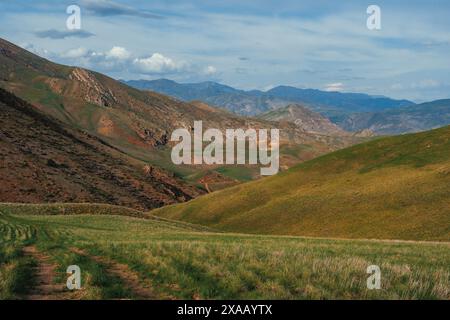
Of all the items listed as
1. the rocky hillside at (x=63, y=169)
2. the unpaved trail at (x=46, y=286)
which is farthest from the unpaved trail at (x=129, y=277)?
the rocky hillside at (x=63, y=169)

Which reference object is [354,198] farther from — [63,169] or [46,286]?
[63,169]

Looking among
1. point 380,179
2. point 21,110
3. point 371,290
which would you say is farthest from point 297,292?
point 21,110

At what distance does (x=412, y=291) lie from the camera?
12.2 m

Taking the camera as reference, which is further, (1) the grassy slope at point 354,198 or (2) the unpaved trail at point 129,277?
(1) the grassy slope at point 354,198

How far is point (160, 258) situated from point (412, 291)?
25.7 ft

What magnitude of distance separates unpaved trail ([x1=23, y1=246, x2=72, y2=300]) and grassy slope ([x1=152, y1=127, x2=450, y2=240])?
4850 cm

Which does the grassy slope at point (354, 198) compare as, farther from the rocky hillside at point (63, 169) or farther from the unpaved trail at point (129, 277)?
the unpaved trail at point (129, 277)

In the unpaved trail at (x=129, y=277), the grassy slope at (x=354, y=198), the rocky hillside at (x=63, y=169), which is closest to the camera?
the unpaved trail at (x=129, y=277)

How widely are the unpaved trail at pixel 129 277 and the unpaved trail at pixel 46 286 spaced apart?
1.59 metres

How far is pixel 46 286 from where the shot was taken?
1316cm

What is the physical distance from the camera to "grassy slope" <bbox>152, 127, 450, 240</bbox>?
64.9m

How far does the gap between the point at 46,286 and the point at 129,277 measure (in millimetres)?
2310

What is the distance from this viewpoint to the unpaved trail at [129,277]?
1235 centimetres
